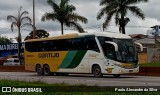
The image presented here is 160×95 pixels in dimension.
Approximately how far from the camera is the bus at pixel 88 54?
2766 centimetres

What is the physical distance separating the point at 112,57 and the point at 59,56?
17.8 ft

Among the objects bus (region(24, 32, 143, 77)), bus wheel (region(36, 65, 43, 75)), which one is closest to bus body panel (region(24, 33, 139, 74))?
bus (region(24, 32, 143, 77))

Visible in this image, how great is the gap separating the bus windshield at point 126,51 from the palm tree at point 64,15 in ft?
80.1

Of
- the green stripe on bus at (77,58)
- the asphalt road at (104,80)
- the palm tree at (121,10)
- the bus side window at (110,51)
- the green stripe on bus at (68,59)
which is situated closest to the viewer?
the asphalt road at (104,80)

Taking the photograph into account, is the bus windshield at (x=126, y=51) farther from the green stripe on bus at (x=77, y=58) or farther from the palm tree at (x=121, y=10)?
the palm tree at (x=121, y=10)

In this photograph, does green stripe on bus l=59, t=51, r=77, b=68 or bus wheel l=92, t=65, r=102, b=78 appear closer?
bus wheel l=92, t=65, r=102, b=78

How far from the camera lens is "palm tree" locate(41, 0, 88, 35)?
52.8 metres

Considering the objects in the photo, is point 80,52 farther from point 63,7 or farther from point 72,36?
point 63,7

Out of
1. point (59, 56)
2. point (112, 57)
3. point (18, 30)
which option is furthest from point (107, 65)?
point (18, 30)

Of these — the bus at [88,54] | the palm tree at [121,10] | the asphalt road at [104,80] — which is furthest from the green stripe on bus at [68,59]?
the palm tree at [121,10]

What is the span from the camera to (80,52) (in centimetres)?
2959

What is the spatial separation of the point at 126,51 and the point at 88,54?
2669 mm

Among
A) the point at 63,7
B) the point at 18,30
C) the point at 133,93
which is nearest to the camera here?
the point at 133,93

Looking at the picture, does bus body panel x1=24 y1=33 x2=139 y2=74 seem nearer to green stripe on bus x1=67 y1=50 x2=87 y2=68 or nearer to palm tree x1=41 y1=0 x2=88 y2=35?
green stripe on bus x1=67 y1=50 x2=87 y2=68
